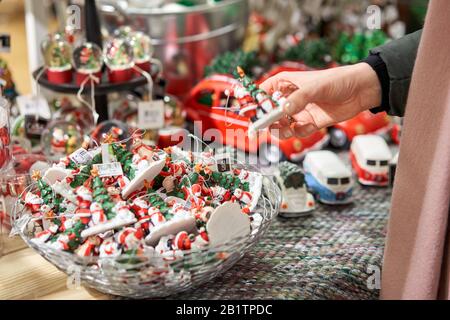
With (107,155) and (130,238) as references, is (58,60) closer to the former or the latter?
(107,155)

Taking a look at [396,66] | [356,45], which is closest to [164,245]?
[396,66]

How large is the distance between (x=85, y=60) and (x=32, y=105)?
0.21m

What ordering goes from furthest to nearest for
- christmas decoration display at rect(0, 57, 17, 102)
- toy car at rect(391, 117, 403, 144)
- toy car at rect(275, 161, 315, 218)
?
toy car at rect(391, 117, 403, 144) < christmas decoration display at rect(0, 57, 17, 102) < toy car at rect(275, 161, 315, 218)

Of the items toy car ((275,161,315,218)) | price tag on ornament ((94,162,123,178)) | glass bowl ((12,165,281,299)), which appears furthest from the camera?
toy car ((275,161,315,218))

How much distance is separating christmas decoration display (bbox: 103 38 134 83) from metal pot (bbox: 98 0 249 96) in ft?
0.97

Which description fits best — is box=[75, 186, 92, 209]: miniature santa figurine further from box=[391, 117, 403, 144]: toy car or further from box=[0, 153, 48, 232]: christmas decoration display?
box=[391, 117, 403, 144]: toy car

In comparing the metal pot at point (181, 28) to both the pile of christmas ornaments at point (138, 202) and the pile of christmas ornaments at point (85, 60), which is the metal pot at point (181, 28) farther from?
the pile of christmas ornaments at point (138, 202)

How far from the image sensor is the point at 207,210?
3.10 feet

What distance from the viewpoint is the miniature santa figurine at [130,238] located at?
0.87 meters

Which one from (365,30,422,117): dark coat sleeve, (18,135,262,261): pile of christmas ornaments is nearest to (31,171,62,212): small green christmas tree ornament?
(18,135,262,261): pile of christmas ornaments

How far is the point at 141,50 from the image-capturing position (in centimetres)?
150

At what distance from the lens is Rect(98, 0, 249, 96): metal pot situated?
173 cm
